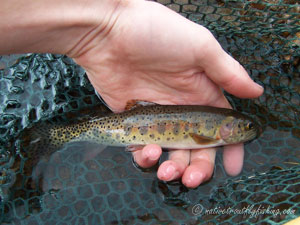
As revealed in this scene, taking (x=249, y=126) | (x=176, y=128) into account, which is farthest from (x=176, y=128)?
(x=249, y=126)

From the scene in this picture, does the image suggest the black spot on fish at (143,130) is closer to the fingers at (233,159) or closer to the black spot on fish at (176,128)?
the black spot on fish at (176,128)

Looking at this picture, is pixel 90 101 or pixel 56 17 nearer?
pixel 56 17

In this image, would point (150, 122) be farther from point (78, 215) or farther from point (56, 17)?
point (56, 17)

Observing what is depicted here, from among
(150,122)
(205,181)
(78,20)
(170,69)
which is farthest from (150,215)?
(78,20)

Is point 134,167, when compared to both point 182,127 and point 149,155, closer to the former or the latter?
point 149,155

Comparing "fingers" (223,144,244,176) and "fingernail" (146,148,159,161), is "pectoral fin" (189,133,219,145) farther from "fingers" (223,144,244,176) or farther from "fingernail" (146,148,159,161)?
"fingernail" (146,148,159,161)

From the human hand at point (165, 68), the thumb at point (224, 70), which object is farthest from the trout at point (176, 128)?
the thumb at point (224, 70)
